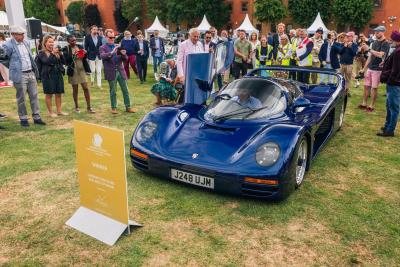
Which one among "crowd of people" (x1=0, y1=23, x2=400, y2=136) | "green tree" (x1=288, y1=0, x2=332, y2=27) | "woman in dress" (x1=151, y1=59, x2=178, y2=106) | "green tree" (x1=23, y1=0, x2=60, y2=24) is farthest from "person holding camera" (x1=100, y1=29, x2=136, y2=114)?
"green tree" (x1=23, y1=0, x2=60, y2=24)

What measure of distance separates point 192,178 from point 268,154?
33.3 inches

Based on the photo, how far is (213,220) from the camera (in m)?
3.39

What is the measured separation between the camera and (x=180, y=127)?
171 inches

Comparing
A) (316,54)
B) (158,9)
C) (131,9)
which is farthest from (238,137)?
(131,9)

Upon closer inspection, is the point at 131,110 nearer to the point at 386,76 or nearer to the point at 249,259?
the point at 386,76

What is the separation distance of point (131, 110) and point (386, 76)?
5223mm

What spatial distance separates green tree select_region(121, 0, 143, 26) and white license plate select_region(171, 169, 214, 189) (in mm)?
58510

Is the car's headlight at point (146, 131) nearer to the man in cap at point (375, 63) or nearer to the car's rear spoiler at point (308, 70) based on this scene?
the car's rear spoiler at point (308, 70)

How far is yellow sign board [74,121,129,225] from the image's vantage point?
286 cm

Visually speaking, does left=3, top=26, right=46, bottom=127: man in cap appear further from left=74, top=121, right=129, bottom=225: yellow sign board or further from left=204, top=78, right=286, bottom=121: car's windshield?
left=74, top=121, right=129, bottom=225: yellow sign board

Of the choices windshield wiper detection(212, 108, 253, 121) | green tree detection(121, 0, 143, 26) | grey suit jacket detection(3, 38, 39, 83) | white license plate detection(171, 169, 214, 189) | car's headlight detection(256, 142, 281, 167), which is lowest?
white license plate detection(171, 169, 214, 189)

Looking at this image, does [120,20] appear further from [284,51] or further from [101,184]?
[101,184]

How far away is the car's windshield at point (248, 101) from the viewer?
14.7 feet

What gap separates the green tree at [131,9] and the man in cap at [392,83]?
186 feet
